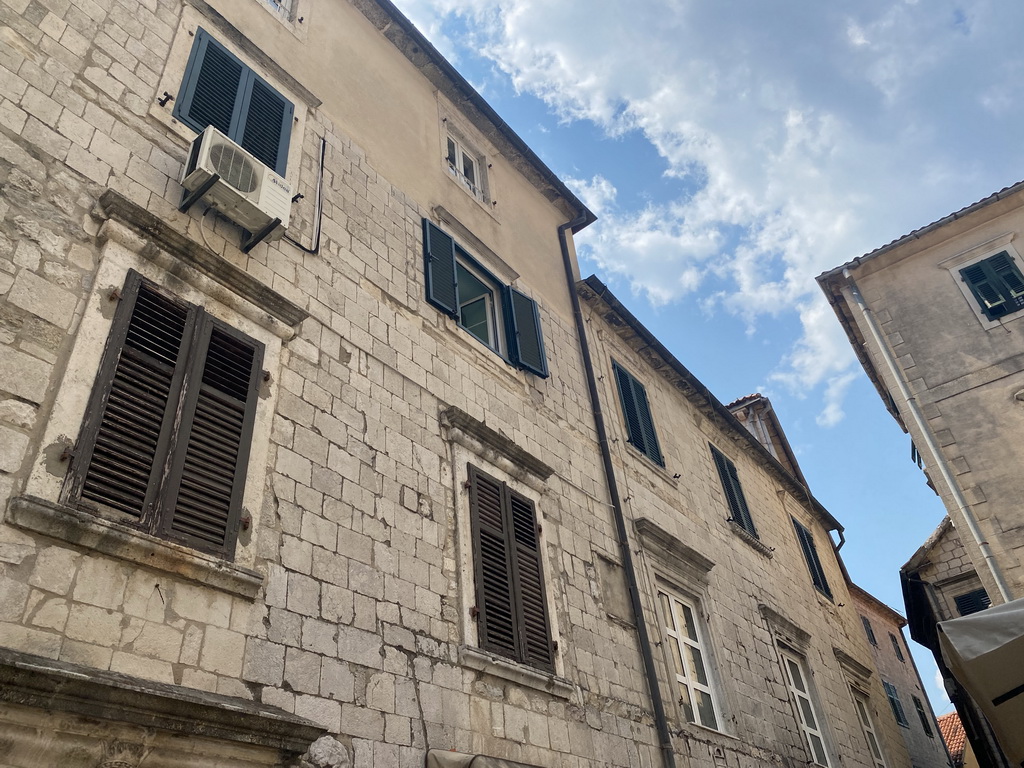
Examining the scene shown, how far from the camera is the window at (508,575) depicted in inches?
257

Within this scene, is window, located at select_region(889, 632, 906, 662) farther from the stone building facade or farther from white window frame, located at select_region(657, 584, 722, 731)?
white window frame, located at select_region(657, 584, 722, 731)

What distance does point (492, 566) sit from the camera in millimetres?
6812

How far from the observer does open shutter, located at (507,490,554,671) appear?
676cm

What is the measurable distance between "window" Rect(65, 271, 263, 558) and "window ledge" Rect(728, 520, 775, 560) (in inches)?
359

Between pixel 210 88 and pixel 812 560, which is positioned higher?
pixel 210 88

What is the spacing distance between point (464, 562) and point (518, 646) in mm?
827

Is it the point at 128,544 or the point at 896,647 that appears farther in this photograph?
the point at 896,647

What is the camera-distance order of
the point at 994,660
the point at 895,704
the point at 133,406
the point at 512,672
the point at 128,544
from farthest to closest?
1. the point at 895,704
2. the point at 512,672
3. the point at 994,660
4. the point at 133,406
5. the point at 128,544

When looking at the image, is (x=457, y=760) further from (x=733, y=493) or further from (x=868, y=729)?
(x=868, y=729)

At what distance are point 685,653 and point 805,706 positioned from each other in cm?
387

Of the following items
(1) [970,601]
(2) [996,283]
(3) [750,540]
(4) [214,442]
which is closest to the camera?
(4) [214,442]

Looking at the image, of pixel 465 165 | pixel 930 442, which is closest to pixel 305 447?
pixel 465 165

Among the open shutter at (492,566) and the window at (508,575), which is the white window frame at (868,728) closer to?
the window at (508,575)

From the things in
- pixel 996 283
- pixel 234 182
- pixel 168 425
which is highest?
pixel 996 283
